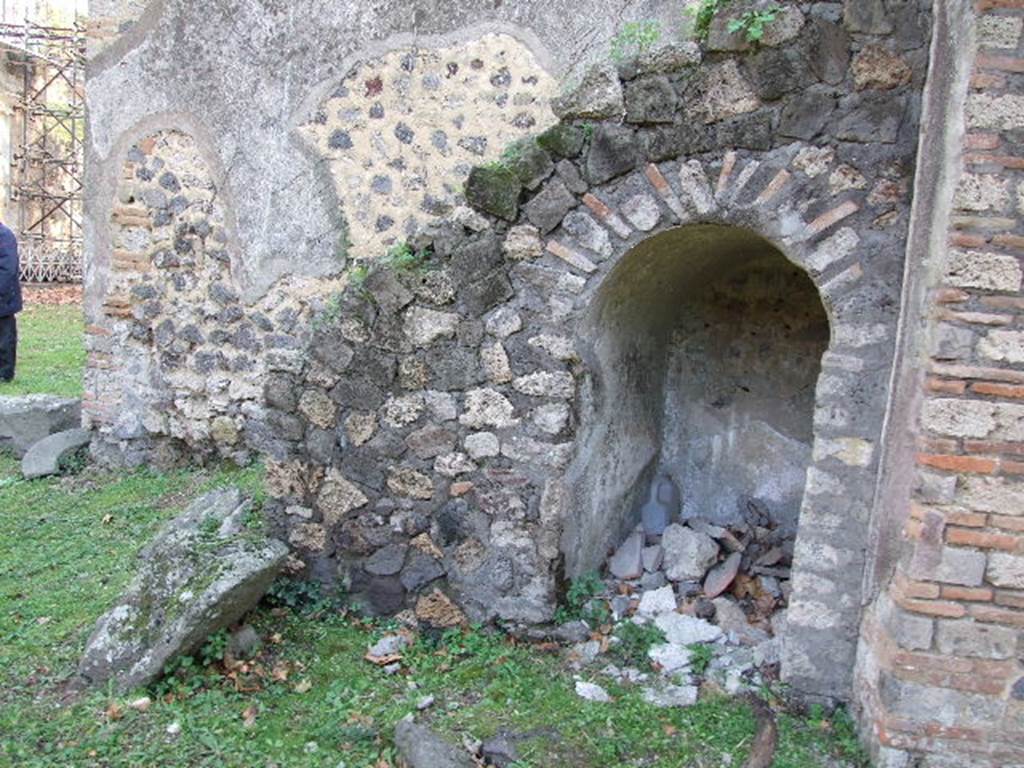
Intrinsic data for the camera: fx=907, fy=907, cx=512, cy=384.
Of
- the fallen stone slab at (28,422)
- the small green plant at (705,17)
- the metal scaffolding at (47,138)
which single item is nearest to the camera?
the small green plant at (705,17)

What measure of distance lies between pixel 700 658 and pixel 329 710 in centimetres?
165

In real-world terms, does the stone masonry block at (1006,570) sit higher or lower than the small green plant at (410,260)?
lower

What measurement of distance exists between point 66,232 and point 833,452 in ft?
67.4

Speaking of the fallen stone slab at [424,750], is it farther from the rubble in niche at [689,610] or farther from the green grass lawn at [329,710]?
the rubble in niche at [689,610]

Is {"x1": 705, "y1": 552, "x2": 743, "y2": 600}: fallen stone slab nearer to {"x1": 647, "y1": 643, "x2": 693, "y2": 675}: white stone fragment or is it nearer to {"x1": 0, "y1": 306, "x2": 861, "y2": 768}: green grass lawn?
{"x1": 647, "y1": 643, "x2": 693, "y2": 675}: white stone fragment

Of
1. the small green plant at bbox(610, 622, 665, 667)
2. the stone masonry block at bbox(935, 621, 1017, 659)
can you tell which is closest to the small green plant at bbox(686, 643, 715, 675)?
the small green plant at bbox(610, 622, 665, 667)

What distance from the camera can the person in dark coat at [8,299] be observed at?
929 cm

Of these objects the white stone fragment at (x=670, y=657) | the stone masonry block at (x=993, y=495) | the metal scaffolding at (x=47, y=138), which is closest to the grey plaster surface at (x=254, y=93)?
the white stone fragment at (x=670, y=657)

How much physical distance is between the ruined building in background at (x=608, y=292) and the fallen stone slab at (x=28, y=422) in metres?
1.64

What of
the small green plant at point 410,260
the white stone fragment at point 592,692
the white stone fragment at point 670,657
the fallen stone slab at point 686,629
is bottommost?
the white stone fragment at point 592,692

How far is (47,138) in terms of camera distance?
65.1 ft

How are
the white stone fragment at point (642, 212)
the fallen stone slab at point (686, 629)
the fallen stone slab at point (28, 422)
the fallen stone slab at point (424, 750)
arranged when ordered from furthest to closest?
the fallen stone slab at point (28, 422)
the fallen stone slab at point (686, 629)
the white stone fragment at point (642, 212)
the fallen stone slab at point (424, 750)

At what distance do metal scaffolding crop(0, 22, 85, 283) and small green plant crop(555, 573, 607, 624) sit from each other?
17.3m

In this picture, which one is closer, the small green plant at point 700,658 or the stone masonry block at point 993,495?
the stone masonry block at point 993,495
